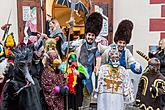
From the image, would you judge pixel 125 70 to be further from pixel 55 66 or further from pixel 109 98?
pixel 55 66

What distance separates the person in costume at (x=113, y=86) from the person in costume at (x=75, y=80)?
0.98 ft

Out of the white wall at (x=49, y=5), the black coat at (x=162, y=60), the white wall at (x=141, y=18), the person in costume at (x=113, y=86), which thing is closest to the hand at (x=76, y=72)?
the person in costume at (x=113, y=86)

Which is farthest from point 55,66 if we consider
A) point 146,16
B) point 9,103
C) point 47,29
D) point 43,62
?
point 146,16

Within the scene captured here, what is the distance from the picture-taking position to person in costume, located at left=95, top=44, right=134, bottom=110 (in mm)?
4387

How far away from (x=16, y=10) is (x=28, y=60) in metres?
2.55

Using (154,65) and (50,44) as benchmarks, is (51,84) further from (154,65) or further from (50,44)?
(154,65)

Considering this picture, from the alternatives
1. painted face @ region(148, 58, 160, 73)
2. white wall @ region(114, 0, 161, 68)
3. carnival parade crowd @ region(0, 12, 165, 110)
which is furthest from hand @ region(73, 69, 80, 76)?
white wall @ region(114, 0, 161, 68)

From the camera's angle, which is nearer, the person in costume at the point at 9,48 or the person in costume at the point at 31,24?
the person in costume at the point at 9,48

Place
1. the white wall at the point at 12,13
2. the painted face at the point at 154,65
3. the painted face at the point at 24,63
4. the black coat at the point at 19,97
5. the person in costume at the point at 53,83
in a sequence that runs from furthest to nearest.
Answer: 1. the white wall at the point at 12,13
2. the painted face at the point at 154,65
3. the person in costume at the point at 53,83
4. the painted face at the point at 24,63
5. the black coat at the point at 19,97

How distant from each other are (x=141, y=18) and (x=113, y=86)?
2385 millimetres

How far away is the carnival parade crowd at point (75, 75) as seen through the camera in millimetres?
3846

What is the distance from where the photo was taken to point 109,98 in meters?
4.39

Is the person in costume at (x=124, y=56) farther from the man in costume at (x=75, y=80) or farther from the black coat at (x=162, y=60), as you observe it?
the black coat at (x=162, y=60)

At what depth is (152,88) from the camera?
4.44 metres
